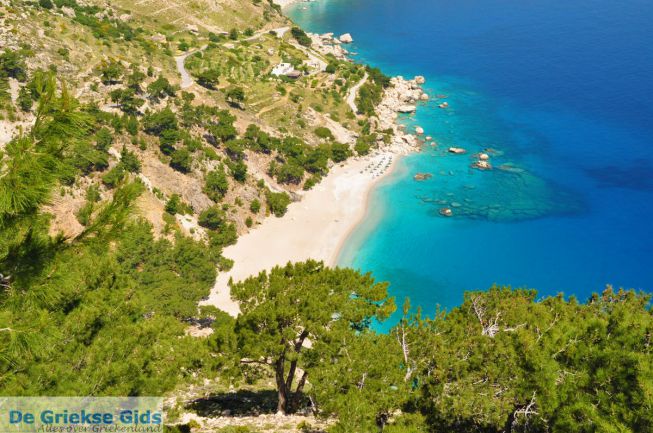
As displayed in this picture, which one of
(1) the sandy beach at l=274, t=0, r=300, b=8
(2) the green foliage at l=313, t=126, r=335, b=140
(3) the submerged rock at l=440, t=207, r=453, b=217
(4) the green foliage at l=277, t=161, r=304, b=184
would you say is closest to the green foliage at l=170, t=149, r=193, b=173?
(4) the green foliage at l=277, t=161, r=304, b=184

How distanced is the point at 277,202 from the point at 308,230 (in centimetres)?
678

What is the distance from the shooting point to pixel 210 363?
22.5 meters

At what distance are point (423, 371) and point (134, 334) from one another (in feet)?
44.8

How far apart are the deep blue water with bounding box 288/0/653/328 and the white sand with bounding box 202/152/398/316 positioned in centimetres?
263

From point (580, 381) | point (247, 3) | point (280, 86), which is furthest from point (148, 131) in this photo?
point (247, 3)

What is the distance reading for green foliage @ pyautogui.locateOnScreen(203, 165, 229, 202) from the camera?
62.8m

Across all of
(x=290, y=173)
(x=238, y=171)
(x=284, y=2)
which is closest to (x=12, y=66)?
(x=238, y=171)

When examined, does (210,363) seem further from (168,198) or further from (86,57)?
(86,57)

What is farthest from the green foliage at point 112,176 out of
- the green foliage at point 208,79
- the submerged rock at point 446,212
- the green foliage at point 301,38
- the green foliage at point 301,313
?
the green foliage at point 301,38

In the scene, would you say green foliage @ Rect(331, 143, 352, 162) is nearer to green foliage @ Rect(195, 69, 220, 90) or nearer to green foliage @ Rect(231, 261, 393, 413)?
green foliage @ Rect(195, 69, 220, 90)

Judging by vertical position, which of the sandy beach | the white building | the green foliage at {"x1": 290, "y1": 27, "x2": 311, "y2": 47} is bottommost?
the white building

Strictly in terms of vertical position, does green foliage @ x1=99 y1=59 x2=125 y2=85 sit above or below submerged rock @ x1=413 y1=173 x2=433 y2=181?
above

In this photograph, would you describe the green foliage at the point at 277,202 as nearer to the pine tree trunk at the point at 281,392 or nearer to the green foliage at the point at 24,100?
the green foliage at the point at 24,100

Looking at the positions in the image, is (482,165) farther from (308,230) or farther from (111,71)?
(111,71)
